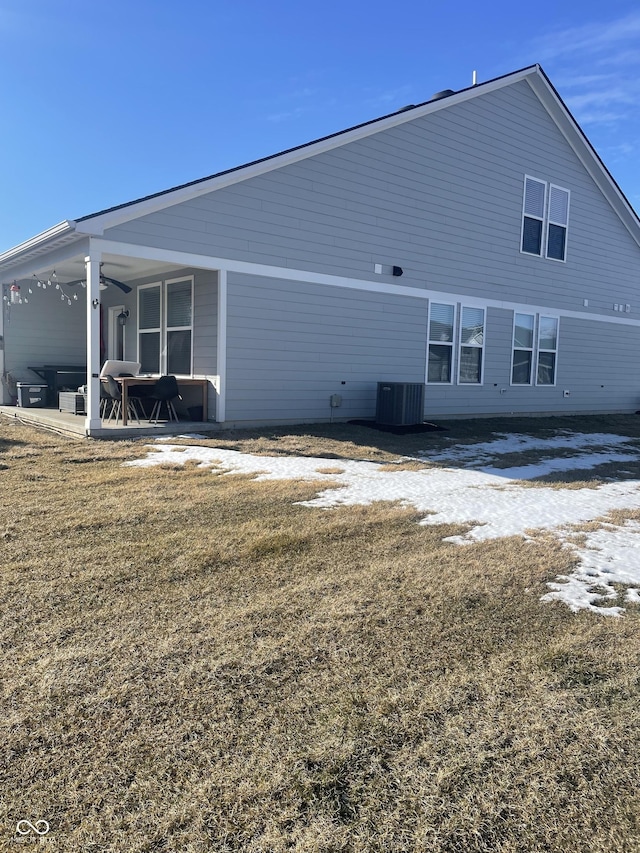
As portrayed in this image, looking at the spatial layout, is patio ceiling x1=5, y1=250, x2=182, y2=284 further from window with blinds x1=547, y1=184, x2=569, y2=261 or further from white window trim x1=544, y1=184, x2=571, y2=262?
window with blinds x1=547, y1=184, x2=569, y2=261

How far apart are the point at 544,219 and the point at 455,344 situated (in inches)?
158

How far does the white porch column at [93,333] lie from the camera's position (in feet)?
26.1

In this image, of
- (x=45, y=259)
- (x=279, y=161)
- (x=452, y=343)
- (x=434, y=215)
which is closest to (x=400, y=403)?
(x=452, y=343)

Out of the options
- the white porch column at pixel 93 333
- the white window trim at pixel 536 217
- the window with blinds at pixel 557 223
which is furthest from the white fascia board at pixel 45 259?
the window with blinds at pixel 557 223

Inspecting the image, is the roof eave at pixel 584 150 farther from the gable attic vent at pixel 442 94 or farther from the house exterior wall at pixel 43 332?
the house exterior wall at pixel 43 332

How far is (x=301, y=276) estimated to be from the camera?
9805mm

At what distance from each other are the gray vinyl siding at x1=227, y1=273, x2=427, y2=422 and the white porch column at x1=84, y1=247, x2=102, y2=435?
198cm

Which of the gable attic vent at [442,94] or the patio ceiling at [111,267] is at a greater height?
the gable attic vent at [442,94]

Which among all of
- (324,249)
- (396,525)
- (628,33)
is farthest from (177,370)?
(628,33)

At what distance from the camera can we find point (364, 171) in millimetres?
10430

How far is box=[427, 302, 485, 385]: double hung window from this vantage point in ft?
38.7

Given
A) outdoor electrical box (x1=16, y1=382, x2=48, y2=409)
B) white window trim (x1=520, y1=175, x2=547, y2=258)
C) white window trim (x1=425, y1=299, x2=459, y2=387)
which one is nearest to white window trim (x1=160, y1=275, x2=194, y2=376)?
outdoor electrical box (x1=16, y1=382, x2=48, y2=409)

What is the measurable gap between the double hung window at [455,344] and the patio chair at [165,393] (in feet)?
16.7

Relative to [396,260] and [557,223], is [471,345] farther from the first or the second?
[557,223]
